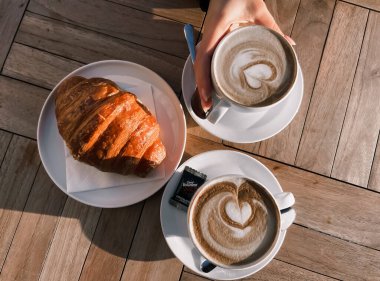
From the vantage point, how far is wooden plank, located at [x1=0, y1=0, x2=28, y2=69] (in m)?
1.25

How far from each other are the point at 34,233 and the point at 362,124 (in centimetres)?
112

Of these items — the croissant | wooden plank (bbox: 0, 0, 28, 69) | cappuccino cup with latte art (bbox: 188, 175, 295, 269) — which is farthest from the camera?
wooden plank (bbox: 0, 0, 28, 69)

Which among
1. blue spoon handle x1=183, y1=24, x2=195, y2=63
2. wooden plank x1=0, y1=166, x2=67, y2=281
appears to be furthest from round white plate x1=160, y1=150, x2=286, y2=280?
wooden plank x1=0, y1=166, x2=67, y2=281

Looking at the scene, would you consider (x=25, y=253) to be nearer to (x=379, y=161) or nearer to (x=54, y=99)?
(x=54, y=99)

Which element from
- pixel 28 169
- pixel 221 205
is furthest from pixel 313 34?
pixel 28 169

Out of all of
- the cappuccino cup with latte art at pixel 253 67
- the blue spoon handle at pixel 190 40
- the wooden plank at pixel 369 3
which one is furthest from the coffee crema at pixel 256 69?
the wooden plank at pixel 369 3

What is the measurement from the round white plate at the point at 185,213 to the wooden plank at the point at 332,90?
0.76ft

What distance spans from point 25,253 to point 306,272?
0.89 meters

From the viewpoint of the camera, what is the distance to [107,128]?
958 mm

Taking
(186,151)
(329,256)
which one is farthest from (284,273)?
(186,151)

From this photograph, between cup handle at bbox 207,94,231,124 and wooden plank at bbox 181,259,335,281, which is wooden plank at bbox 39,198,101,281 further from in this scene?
cup handle at bbox 207,94,231,124

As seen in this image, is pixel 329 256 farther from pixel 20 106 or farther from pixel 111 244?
pixel 20 106

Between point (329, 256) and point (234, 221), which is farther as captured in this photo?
point (329, 256)

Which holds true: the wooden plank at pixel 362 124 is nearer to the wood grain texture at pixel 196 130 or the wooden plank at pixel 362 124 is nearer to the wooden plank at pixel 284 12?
the wooden plank at pixel 284 12
